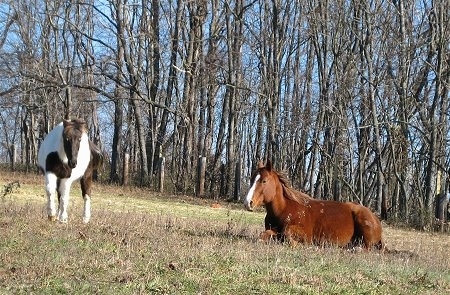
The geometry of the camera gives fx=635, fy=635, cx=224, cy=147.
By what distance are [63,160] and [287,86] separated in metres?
36.2

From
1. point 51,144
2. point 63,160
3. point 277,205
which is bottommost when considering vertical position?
point 277,205

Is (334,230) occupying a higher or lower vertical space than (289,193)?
lower

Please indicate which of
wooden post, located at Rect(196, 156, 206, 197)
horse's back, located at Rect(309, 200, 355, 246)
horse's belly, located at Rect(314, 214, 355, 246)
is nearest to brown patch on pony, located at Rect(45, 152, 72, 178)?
horse's back, located at Rect(309, 200, 355, 246)

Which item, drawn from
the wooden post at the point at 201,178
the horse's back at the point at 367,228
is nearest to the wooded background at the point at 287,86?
the wooden post at the point at 201,178

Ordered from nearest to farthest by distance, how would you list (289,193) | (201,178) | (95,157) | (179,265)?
(179,265) → (289,193) → (95,157) → (201,178)

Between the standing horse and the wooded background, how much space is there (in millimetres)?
14328

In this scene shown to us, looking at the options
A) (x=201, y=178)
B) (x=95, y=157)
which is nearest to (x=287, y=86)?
(x=201, y=178)

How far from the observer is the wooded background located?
2594 cm

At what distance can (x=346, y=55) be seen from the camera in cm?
2998

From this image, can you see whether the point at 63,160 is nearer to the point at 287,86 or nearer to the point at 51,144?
the point at 51,144

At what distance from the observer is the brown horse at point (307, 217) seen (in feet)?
35.9

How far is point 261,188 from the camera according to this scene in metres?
11.0

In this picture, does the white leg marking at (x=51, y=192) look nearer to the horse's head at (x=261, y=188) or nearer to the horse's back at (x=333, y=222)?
the horse's head at (x=261, y=188)

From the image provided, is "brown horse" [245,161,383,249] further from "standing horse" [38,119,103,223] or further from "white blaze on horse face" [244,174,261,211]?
"standing horse" [38,119,103,223]
